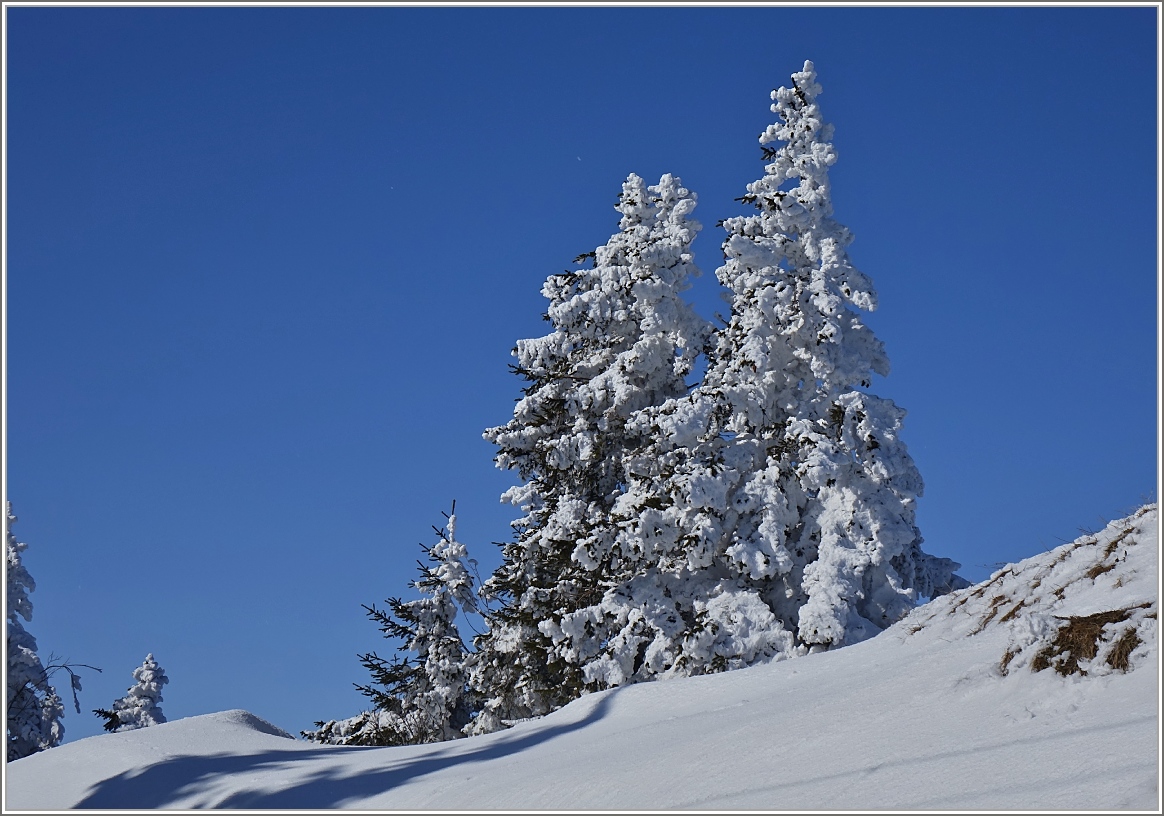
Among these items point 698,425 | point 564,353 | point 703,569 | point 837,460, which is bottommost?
point 703,569

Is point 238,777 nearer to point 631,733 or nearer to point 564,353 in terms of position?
point 631,733

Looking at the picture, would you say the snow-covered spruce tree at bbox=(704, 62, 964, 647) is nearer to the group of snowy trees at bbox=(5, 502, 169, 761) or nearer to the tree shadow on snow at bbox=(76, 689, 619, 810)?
the tree shadow on snow at bbox=(76, 689, 619, 810)

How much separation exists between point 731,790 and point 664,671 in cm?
1242

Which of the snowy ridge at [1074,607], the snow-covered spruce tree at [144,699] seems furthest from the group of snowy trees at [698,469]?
the snow-covered spruce tree at [144,699]

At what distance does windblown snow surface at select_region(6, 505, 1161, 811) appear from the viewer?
6.92 metres

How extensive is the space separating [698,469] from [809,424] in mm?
2388

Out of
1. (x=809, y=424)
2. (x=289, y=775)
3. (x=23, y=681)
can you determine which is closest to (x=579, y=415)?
(x=809, y=424)

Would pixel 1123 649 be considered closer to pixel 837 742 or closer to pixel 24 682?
pixel 837 742

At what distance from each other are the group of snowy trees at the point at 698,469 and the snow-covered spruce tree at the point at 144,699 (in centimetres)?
1812

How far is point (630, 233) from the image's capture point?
990 inches

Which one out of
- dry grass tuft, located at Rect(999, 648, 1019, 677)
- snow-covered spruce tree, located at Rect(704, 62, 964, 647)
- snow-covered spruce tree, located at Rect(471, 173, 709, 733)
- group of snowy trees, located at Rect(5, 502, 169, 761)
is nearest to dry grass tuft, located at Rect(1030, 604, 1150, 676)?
dry grass tuft, located at Rect(999, 648, 1019, 677)

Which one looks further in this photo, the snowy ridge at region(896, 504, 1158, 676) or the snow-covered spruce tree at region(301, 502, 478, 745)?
the snow-covered spruce tree at region(301, 502, 478, 745)

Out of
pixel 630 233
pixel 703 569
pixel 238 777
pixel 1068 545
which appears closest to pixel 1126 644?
pixel 1068 545

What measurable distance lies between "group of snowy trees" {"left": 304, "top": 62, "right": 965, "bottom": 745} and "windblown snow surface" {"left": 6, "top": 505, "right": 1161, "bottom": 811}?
6262 millimetres
